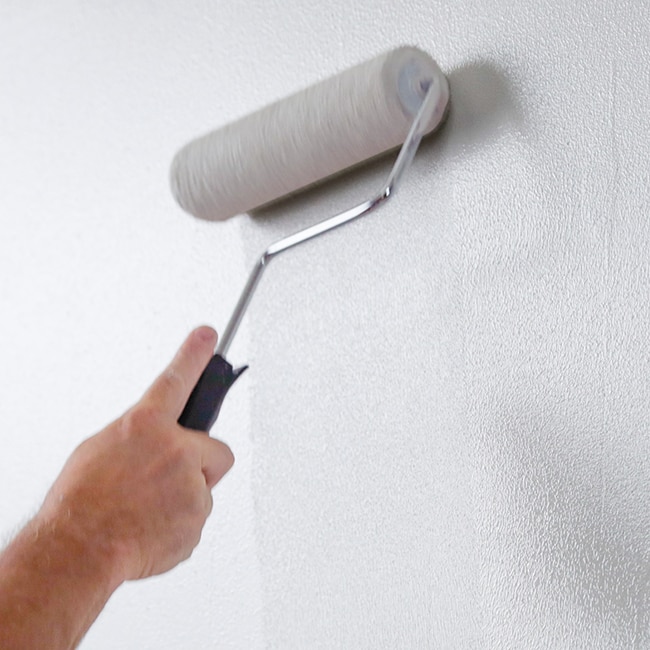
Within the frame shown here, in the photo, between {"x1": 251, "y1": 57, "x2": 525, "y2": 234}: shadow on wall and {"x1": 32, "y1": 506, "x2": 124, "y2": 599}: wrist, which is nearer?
{"x1": 32, "y1": 506, "x2": 124, "y2": 599}: wrist

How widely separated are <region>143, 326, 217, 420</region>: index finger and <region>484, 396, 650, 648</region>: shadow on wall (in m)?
0.22

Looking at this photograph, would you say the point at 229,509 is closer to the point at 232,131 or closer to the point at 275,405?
the point at 275,405

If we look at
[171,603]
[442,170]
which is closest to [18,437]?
[171,603]

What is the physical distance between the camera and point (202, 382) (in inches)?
27.4

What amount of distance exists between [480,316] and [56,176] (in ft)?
1.83

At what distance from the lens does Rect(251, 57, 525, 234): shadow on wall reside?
2.54ft

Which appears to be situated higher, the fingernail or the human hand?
the fingernail

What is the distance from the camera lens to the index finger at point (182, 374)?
68cm

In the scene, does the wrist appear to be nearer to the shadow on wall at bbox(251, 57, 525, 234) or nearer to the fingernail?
the fingernail

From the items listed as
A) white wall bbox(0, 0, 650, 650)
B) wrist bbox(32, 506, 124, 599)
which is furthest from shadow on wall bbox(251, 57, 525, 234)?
wrist bbox(32, 506, 124, 599)

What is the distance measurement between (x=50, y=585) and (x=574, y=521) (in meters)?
0.35

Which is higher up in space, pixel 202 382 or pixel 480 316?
pixel 202 382

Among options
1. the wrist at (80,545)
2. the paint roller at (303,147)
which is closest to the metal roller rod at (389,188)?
the paint roller at (303,147)

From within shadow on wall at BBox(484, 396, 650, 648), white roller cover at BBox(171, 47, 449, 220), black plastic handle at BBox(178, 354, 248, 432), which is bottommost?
shadow on wall at BBox(484, 396, 650, 648)
